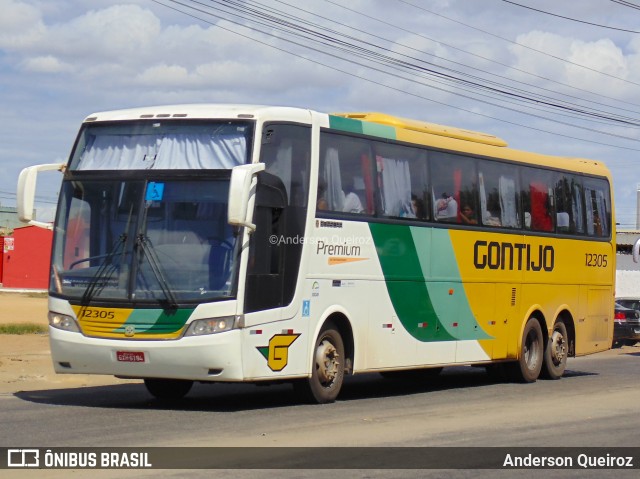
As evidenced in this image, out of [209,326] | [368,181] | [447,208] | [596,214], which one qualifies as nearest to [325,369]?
[209,326]

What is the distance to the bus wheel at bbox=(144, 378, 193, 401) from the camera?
16281 millimetres

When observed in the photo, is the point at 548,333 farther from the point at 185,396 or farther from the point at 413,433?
the point at 413,433

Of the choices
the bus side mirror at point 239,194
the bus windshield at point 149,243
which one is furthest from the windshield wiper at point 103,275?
the bus side mirror at point 239,194

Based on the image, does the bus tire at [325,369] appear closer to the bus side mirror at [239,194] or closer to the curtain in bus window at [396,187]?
the curtain in bus window at [396,187]

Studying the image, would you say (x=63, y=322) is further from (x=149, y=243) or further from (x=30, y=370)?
(x=30, y=370)

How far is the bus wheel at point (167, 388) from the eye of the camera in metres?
16.3

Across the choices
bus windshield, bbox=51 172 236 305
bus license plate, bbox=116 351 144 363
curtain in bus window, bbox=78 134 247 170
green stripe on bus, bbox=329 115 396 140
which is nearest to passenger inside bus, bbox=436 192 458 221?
green stripe on bus, bbox=329 115 396 140

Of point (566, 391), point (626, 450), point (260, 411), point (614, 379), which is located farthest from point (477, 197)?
point (626, 450)

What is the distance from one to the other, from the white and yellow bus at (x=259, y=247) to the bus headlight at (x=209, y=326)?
2cm

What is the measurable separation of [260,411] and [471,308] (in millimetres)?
5743

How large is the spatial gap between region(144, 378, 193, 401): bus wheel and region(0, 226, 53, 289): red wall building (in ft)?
173

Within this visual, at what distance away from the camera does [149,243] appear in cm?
1444

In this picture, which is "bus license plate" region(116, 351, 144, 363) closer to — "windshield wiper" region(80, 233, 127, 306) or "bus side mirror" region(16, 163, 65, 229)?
"windshield wiper" region(80, 233, 127, 306)

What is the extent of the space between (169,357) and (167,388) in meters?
2.41
